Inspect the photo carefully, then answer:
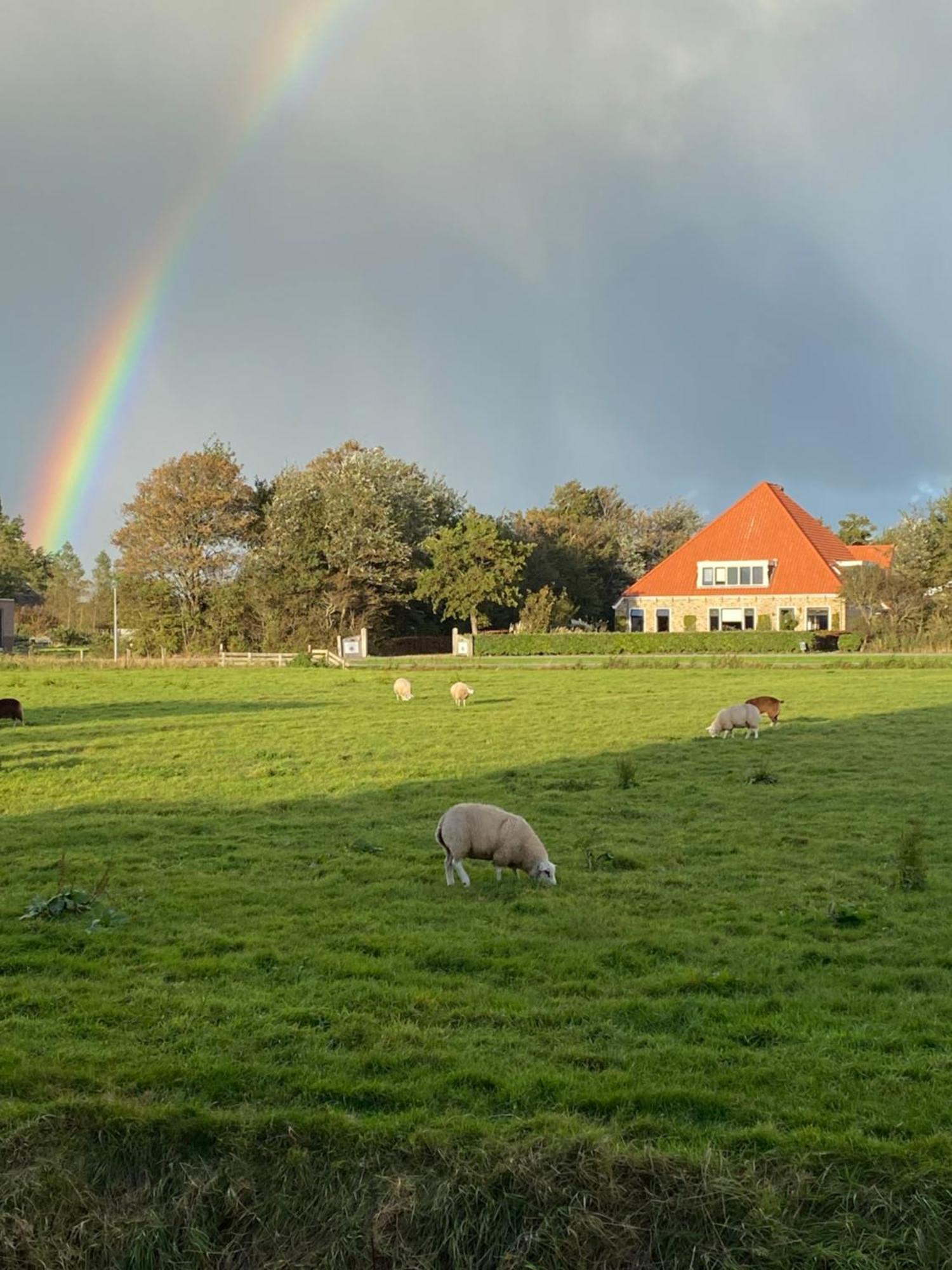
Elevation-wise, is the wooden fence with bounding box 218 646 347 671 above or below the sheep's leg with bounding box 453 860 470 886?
above

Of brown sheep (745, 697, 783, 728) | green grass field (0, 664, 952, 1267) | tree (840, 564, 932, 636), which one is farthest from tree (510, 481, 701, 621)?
green grass field (0, 664, 952, 1267)

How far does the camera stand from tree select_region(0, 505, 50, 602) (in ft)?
335

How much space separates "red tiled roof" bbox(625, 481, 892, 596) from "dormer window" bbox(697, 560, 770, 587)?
358 mm

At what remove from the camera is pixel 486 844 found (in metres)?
10.4

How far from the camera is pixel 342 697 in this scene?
117 feet

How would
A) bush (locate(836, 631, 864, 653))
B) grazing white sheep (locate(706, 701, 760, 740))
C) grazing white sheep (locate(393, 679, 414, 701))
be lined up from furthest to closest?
1. bush (locate(836, 631, 864, 653))
2. grazing white sheep (locate(393, 679, 414, 701))
3. grazing white sheep (locate(706, 701, 760, 740))

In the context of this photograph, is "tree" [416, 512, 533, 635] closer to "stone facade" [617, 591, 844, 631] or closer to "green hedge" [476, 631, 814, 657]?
"green hedge" [476, 631, 814, 657]

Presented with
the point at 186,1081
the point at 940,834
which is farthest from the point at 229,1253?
the point at 940,834

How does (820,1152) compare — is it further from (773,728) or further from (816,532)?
(816,532)

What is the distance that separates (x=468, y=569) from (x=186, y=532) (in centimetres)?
2030

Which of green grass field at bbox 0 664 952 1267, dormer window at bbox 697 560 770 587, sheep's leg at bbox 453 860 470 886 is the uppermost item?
dormer window at bbox 697 560 770 587

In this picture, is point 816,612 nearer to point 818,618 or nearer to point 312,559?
point 818,618

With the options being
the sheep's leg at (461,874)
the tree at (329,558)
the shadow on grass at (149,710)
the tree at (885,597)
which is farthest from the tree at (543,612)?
the sheep's leg at (461,874)

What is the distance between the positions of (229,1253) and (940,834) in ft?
33.4
